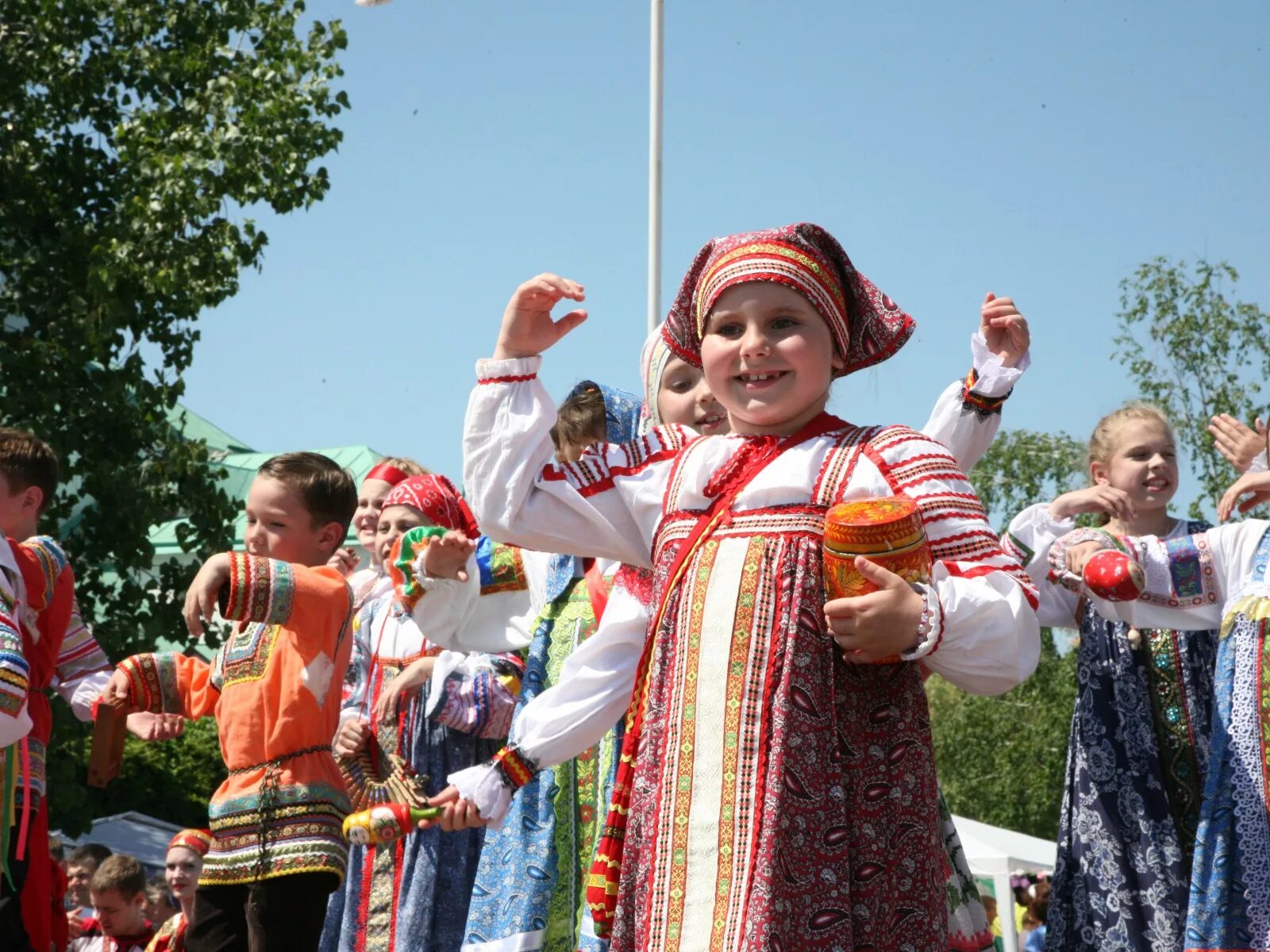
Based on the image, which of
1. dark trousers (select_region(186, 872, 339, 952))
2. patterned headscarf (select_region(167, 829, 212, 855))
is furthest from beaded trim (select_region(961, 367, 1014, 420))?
patterned headscarf (select_region(167, 829, 212, 855))

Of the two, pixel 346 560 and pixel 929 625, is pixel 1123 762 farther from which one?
pixel 346 560

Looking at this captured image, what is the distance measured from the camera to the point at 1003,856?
12078 mm

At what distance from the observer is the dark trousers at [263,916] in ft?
14.5

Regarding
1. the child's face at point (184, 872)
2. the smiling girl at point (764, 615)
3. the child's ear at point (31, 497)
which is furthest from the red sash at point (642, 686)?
the child's face at point (184, 872)

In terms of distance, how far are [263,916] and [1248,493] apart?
9.81 feet

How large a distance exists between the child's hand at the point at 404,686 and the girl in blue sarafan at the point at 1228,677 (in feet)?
6.30

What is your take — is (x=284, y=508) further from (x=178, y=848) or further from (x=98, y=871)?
(x=98, y=871)

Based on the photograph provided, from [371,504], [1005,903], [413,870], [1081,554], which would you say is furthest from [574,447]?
[1005,903]

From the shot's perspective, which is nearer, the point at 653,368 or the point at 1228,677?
the point at 653,368

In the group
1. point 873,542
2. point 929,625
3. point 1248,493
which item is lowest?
point 929,625

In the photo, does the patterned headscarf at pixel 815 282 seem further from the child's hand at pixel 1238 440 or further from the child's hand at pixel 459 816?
the child's hand at pixel 1238 440

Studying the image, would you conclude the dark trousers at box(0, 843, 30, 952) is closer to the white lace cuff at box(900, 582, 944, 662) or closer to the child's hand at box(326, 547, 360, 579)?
the child's hand at box(326, 547, 360, 579)

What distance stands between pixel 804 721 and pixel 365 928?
310 centimetres

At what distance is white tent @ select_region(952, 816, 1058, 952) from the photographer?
38.0 feet
